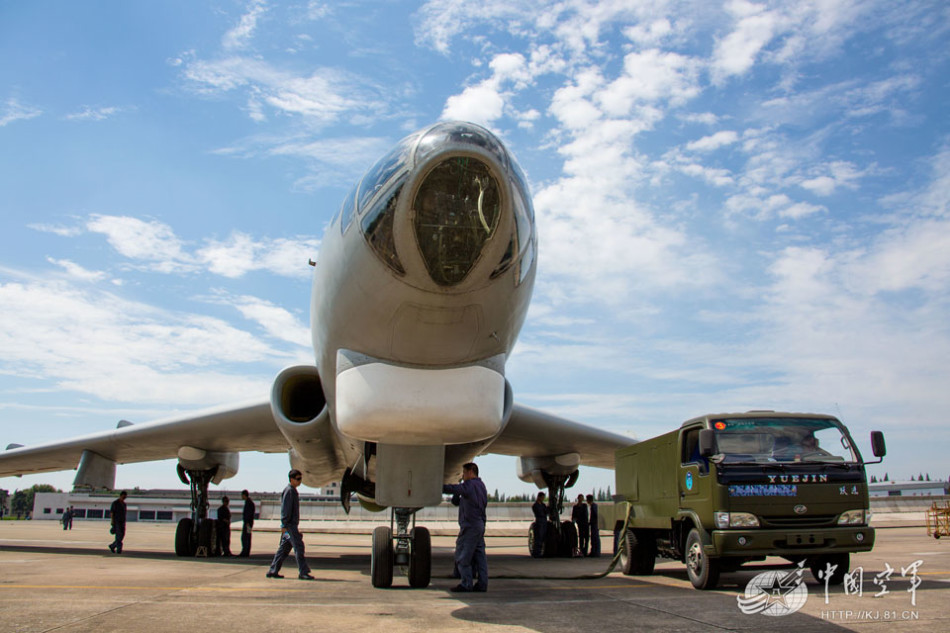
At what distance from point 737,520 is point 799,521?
1.98 ft

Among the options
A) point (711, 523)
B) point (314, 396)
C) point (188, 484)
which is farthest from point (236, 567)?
point (711, 523)

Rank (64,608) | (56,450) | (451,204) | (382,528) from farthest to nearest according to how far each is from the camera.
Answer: (56,450), (382,528), (64,608), (451,204)

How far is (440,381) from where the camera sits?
578cm

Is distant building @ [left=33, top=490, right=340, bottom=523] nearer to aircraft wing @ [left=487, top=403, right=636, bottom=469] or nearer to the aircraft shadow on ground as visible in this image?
aircraft wing @ [left=487, top=403, right=636, bottom=469]

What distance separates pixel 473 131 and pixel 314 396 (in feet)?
17.6

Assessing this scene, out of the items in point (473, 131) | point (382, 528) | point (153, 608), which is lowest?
point (153, 608)

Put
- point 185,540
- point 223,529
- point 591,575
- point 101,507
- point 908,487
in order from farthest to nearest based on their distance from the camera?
1. point 101,507
2. point 908,487
3. point 223,529
4. point 185,540
5. point 591,575

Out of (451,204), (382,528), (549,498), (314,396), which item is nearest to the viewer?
(451,204)

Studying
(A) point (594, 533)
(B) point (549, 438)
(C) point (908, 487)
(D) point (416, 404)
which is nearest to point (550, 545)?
(A) point (594, 533)

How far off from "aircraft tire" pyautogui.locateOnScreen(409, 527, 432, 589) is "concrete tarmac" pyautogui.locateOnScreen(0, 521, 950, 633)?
12 centimetres

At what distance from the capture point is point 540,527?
13.5 m

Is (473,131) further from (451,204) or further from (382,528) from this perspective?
(382,528)

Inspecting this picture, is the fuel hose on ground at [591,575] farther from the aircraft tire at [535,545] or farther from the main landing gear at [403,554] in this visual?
the aircraft tire at [535,545]

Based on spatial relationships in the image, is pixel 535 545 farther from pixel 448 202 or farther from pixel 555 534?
pixel 448 202
